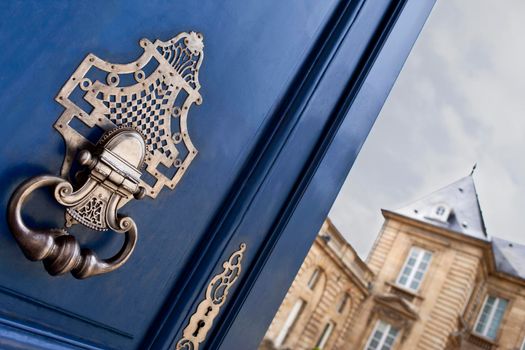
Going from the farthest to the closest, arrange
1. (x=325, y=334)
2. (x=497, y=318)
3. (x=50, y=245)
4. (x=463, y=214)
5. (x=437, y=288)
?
(x=497, y=318) → (x=463, y=214) → (x=437, y=288) → (x=325, y=334) → (x=50, y=245)

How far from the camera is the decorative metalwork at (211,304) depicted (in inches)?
44.4

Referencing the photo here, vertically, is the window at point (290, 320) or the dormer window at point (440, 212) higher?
the dormer window at point (440, 212)

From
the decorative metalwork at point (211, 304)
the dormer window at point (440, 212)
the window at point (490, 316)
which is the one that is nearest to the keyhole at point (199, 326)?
the decorative metalwork at point (211, 304)

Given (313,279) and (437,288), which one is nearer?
(313,279)

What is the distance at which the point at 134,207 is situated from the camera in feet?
3.17

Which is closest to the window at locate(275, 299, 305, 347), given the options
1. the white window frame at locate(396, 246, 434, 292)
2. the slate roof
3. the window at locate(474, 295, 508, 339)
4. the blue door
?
the white window frame at locate(396, 246, 434, 292)

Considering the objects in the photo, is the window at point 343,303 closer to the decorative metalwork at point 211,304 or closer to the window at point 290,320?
the window at point 290,320

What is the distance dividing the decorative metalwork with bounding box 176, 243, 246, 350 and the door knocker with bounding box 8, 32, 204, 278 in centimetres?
30

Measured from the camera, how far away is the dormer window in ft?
68.5

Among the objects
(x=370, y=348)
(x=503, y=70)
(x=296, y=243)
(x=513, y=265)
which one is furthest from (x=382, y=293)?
(x=296, y=243)

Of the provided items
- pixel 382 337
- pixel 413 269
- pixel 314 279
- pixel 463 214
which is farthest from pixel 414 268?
pixel 314 279

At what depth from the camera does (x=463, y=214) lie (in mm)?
21031

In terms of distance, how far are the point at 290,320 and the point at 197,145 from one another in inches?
652

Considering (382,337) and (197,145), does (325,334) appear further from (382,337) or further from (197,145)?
(197,145)
